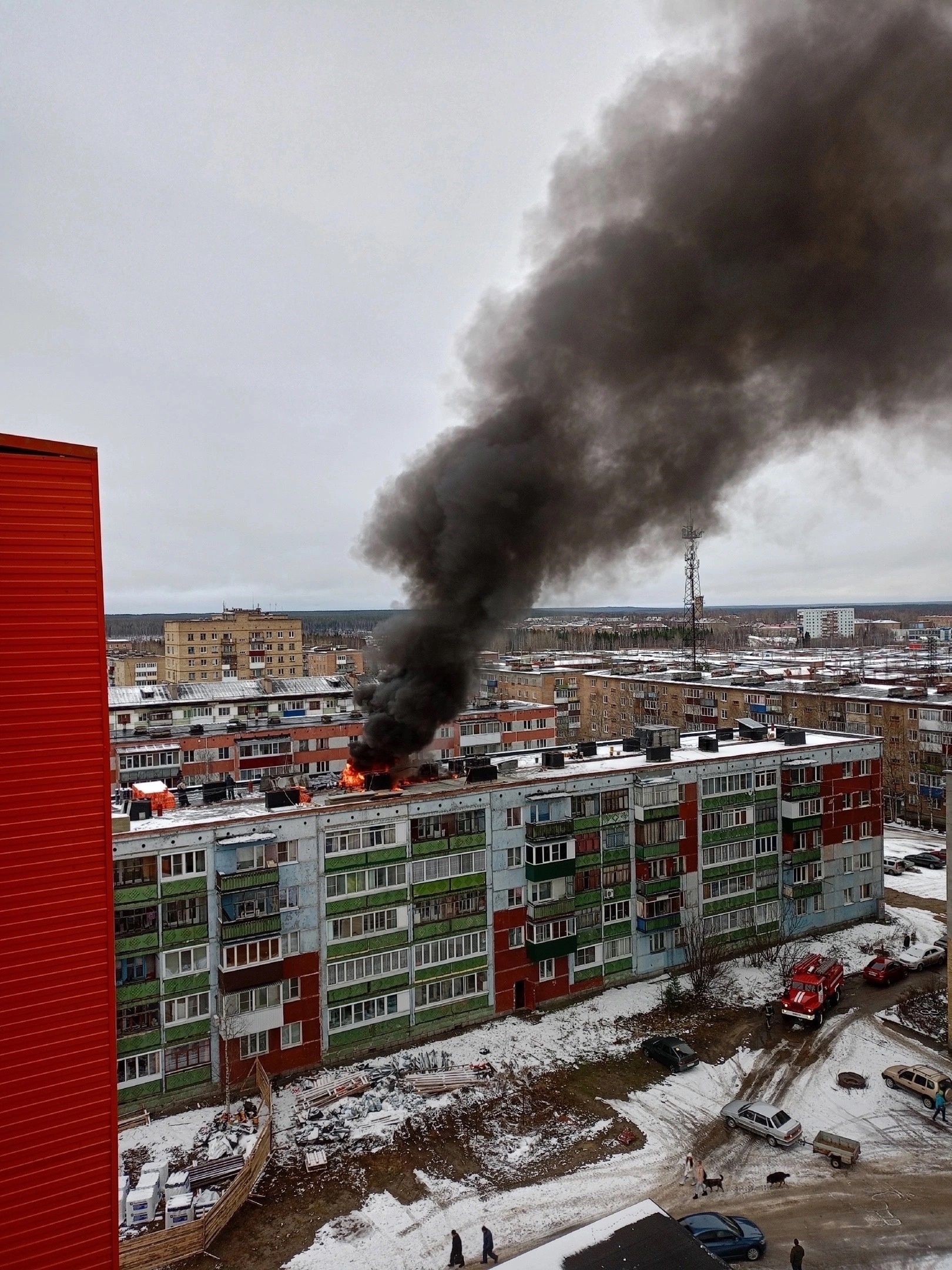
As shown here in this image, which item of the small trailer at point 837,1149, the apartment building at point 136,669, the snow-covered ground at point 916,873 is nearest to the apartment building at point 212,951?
the small trailer at point 837,1149

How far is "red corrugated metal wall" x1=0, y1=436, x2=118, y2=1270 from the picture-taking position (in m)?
8.40

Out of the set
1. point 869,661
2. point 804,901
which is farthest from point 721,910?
point 869,661

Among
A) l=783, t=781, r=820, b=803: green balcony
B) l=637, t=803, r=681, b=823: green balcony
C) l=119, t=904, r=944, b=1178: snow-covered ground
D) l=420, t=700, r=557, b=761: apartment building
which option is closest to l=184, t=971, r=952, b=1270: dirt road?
l=119, t=904, r=944, b=1178: snow-covered ground

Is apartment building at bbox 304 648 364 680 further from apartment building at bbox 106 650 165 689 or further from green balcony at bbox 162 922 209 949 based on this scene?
green balcony at bbox 162 922 209 949

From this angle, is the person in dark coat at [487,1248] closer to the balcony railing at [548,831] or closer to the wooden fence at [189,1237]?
the wooden fence at [189,1237]

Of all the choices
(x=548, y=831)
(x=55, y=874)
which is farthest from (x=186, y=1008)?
(x=55, y=874)

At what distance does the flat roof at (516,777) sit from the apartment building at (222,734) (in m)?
14.3

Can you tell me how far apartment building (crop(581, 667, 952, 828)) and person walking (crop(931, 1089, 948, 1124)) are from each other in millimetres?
28172

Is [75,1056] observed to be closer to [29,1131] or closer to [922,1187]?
[29,1131]

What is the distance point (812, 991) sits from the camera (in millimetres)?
26016

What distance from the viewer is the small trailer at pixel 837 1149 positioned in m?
18.7

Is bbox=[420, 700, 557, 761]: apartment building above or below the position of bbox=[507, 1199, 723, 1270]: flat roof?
above

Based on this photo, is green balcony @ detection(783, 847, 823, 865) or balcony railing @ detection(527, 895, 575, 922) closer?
balcony railing @ detection(527, 895, 575, 922)

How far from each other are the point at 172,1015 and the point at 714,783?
2145cm
